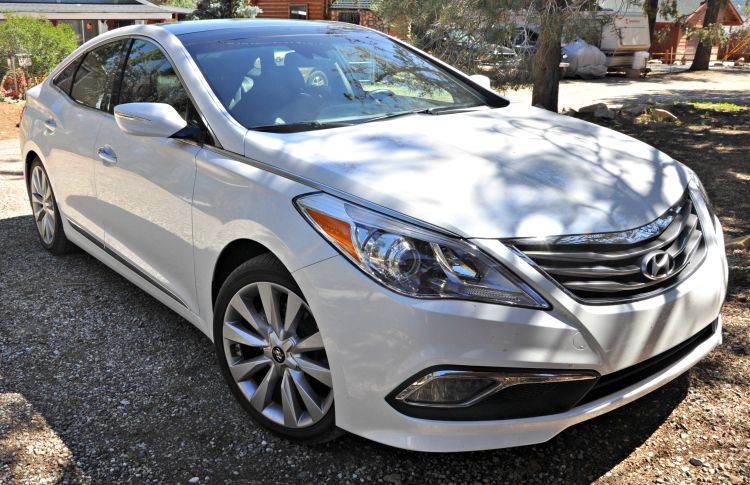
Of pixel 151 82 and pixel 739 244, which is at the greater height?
pixel 151 82

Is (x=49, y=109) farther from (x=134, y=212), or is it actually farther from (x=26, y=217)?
(x=26, y=217)

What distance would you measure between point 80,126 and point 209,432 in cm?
221

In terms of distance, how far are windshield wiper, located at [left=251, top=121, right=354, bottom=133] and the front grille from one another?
1225 mm

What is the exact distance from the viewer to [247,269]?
2855 millimetres

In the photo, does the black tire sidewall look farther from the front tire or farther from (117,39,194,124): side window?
the front tire

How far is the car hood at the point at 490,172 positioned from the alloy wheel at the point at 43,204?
2.59 metres

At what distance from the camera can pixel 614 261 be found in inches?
97.3

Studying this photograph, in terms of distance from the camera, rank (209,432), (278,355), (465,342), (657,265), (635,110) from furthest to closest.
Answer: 1. (635,110)
2. (209,432)
3. (278,355)
4. (657,265)
5. (465,342)

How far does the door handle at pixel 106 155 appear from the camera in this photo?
12.7 ft

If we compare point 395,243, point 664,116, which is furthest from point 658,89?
point 395,243

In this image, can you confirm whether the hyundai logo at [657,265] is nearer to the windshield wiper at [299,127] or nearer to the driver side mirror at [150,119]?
the windshield wiper at [299,127]

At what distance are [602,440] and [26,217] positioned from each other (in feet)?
17.7

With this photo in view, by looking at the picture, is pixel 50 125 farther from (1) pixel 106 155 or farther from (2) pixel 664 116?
(2) pixel 664 116

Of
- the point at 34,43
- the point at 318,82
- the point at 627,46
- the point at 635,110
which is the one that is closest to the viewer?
the point at 318,82
